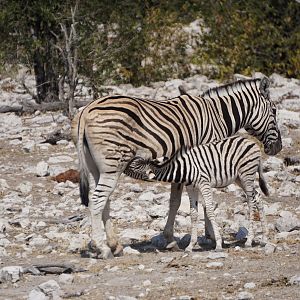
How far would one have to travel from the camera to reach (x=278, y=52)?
28.2 meters

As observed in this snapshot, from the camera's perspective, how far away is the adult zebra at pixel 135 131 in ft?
34.2

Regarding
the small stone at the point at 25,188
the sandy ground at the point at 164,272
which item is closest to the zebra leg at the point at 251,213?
the sandy ground at the point at 164,272

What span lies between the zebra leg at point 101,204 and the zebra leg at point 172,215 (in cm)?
76

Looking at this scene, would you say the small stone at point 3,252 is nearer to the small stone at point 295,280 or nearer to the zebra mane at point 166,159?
the zebra mane at point 166,159

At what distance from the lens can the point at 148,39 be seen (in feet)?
91.9

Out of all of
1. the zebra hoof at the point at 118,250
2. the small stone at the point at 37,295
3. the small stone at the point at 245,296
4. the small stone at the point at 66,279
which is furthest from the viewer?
the zebra hoof at the point at 118,250

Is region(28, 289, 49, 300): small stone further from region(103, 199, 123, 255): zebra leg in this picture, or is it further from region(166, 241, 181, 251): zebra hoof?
region(166, 241, 181, 251): zebra hoof

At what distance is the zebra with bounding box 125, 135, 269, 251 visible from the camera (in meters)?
10.5

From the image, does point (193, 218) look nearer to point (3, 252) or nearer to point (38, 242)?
point (38, 242)

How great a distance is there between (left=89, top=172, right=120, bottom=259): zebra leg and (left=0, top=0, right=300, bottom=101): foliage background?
11.7m

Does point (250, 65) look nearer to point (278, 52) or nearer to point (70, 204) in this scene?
point (278, 52)

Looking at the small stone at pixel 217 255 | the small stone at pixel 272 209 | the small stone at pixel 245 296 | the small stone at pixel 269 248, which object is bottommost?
the small stone at pixel 272 209

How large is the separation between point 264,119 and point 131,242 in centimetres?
222

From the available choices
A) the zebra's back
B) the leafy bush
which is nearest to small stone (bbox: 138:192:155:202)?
the zebra's back
